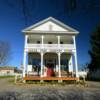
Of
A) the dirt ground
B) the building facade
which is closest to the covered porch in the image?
the building facade

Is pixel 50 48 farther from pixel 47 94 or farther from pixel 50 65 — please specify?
pixel 47 94

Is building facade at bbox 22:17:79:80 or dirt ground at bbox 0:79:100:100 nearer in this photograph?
dirt ground at bbox 0:79:100:100

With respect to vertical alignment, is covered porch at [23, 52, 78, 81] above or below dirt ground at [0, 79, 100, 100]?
above

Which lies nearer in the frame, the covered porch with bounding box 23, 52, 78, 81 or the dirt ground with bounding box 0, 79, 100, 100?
the dirt ground with bounding box 0, 79, 100, 100

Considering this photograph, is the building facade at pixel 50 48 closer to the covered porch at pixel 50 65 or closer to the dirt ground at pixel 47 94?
the covered porch at pixel 50 65

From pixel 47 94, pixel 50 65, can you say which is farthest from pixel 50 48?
pixel 47 94

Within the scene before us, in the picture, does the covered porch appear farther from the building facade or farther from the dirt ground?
the dirt ground

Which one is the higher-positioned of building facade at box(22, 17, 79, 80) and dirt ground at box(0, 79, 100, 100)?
building facade at box(22, 17, 79, 80)

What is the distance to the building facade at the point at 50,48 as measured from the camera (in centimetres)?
2711

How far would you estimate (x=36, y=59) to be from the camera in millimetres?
28953

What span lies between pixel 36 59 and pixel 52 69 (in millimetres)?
2707

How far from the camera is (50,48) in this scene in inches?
1070

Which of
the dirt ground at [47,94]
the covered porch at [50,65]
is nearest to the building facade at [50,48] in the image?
the covered porch at [50,65]

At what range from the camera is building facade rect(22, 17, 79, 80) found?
88.9 ft
